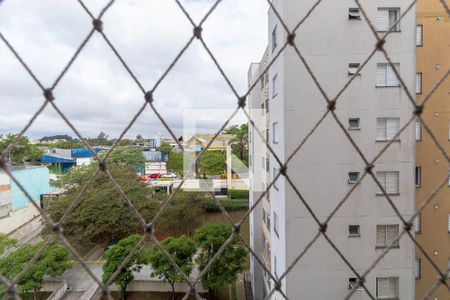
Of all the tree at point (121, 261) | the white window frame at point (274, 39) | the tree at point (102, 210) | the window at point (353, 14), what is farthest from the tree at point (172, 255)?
the window at point (353, 14)

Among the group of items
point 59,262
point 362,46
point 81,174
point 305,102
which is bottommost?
point 59,262

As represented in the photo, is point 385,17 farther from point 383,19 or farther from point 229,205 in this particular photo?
point 229,205

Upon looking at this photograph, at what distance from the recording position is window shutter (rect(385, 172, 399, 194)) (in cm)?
245

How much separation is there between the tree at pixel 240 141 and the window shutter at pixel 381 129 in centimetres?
235

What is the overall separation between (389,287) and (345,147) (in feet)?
4.58

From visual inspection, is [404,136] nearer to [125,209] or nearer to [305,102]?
[305,102]

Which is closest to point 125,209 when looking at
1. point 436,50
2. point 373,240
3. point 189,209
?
point 189,209

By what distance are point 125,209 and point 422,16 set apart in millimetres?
4903

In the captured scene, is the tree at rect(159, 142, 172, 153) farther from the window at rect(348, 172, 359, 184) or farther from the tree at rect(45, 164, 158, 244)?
the window at rect(348, 172, 359, 184)

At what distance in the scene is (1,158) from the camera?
2.07 ft

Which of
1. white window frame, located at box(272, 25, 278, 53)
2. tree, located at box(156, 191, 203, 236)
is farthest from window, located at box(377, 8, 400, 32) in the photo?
tree, located at box(156, 191, 203, 236)

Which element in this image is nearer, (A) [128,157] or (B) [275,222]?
(B) [275,222]

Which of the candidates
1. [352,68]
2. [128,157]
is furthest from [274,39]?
[128,157]

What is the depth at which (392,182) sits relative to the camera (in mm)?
2457
